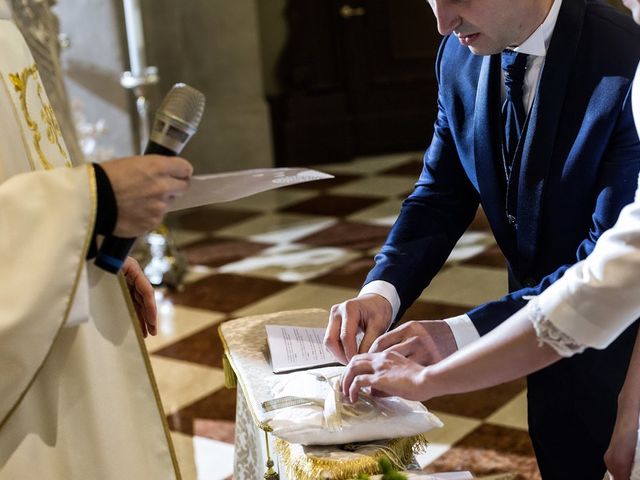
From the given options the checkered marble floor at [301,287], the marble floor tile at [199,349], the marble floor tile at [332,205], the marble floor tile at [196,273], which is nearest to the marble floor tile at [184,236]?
Result: the checkered marble floor at [301,287]

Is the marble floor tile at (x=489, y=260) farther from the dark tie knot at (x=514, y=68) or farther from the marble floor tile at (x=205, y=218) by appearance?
the dark tie knot at (x=514, y=68)

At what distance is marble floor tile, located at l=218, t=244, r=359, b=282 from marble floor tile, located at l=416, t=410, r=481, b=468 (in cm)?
186

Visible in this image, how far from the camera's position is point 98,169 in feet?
4.77

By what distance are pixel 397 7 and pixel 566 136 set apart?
662 cm

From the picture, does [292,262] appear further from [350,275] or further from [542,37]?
[542,37]

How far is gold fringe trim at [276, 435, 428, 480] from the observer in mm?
1705

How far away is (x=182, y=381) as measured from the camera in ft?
13.6

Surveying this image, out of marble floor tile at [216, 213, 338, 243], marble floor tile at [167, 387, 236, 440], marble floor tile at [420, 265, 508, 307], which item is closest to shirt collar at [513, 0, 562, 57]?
marble floor tile at [167, 387, 236, 440]

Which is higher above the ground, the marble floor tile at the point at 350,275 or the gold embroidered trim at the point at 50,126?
the gold embroidered trim at the point at 50,126

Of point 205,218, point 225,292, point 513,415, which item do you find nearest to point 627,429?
point 513,415

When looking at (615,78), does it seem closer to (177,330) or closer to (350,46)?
(177,330)

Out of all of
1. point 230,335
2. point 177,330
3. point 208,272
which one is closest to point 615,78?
point 230,335

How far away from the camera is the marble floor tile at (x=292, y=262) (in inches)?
216

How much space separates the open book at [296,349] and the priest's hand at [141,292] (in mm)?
260
